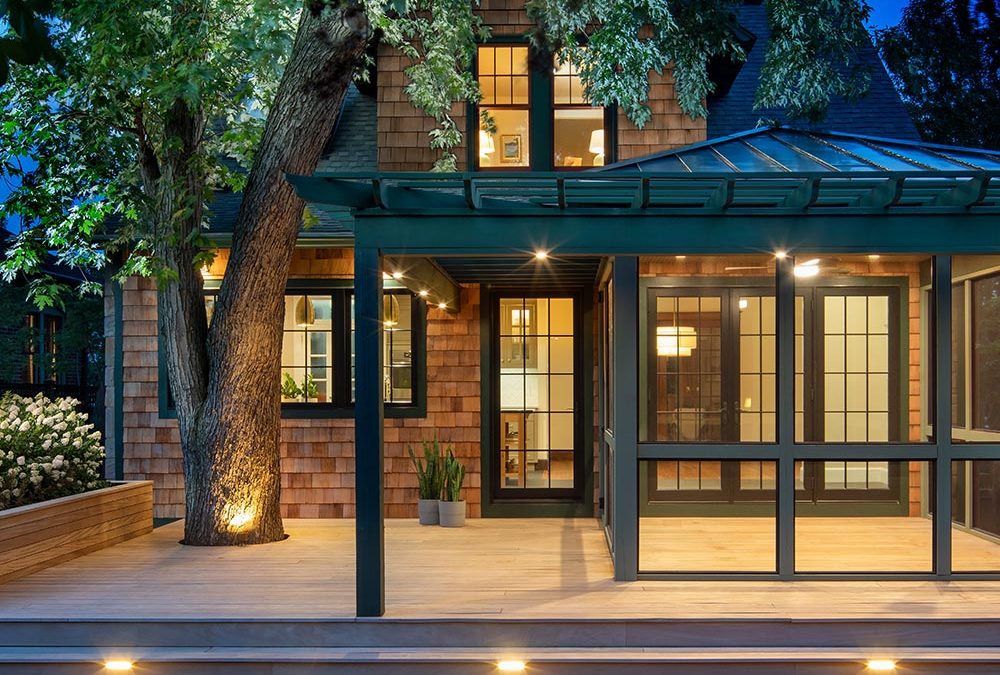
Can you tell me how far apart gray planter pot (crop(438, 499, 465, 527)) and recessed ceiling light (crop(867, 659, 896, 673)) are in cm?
434

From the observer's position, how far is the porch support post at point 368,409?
229 inches

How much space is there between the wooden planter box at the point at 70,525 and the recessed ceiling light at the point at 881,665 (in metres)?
5.53

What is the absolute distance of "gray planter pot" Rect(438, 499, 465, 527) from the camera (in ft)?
29.3

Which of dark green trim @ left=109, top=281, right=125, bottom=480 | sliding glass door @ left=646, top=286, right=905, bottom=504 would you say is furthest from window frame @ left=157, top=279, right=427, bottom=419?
sliding glass door @ left=646, top=286, right=905, bottom=504

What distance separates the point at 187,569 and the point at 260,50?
4.03 metres

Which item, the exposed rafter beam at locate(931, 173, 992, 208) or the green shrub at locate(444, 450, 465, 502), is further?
the green shrub at locate(444, 450, 465, 502)

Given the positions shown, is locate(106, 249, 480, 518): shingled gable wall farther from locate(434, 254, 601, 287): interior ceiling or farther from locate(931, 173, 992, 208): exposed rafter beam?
locate(931, 173, 992, 208): exposed rafter beam

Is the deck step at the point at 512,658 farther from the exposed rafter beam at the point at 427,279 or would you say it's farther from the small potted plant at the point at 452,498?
the small potted plant at the point at 452,498

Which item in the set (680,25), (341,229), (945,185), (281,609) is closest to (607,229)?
(945,185)

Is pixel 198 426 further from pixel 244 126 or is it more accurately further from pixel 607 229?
pixel 607 229

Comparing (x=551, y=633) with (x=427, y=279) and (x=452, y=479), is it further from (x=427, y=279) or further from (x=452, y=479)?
(x=452, y=479)

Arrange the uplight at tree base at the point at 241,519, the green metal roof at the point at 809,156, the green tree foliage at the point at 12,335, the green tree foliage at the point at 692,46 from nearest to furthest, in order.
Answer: the green metal roof at the point at 809,156, the uplight at tree base at the point at 241,519, the green tree foliage at the point at 692,46, the green tree foliage at the point at 12,335

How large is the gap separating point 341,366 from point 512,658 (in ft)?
15.4

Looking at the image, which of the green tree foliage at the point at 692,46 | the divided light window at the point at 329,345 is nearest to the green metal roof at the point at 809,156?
the green tree foliage at the point at 692,46
